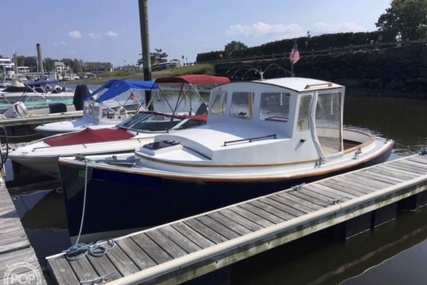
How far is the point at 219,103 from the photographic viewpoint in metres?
8.40

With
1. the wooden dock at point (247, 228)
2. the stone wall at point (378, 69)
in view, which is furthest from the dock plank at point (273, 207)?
the stone wall at point (378, 69)

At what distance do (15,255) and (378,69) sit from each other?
3029 cm

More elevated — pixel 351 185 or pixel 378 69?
pixel 378 69

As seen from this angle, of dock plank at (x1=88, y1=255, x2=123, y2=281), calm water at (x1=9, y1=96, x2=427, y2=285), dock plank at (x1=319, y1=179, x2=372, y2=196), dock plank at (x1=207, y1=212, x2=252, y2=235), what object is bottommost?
calm water at (x1=9, y1=96, x2=427, y2=285)

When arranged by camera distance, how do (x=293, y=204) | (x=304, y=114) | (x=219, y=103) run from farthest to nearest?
1. (x=219, y=103)
2. (x=304, y=114)
3. (x=293, y=204)

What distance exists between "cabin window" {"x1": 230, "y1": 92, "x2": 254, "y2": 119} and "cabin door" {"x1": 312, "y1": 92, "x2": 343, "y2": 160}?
4.07ft

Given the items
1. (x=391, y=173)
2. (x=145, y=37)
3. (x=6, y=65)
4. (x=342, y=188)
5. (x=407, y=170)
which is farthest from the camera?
(x=6, y=65)

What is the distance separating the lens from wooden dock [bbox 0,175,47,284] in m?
4.41

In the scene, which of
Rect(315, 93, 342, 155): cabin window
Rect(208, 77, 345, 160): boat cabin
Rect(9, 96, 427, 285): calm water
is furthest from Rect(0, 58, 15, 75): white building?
Rect(315, 93, 342, 155): cabin window

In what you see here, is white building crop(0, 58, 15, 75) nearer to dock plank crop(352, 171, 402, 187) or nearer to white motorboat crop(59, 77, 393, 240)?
white motorboat crop(59, 77, 393, 240)

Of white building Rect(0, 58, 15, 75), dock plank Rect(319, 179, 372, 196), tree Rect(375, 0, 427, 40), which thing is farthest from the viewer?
white building Rect(0, 58, 15, 75)

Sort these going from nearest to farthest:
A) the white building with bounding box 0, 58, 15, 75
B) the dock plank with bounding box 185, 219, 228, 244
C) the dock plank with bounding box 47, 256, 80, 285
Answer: the dock plank with bounding box 47, 256, 80, 285 → the dock plank with bounding box 185, 219, 228, 244 → the white building with bounding box 0, 58, 15, 75

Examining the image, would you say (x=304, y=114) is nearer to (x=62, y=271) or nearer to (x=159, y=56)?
(x=62, y=271)

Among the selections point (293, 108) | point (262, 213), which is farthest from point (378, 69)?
point (262, 213)
